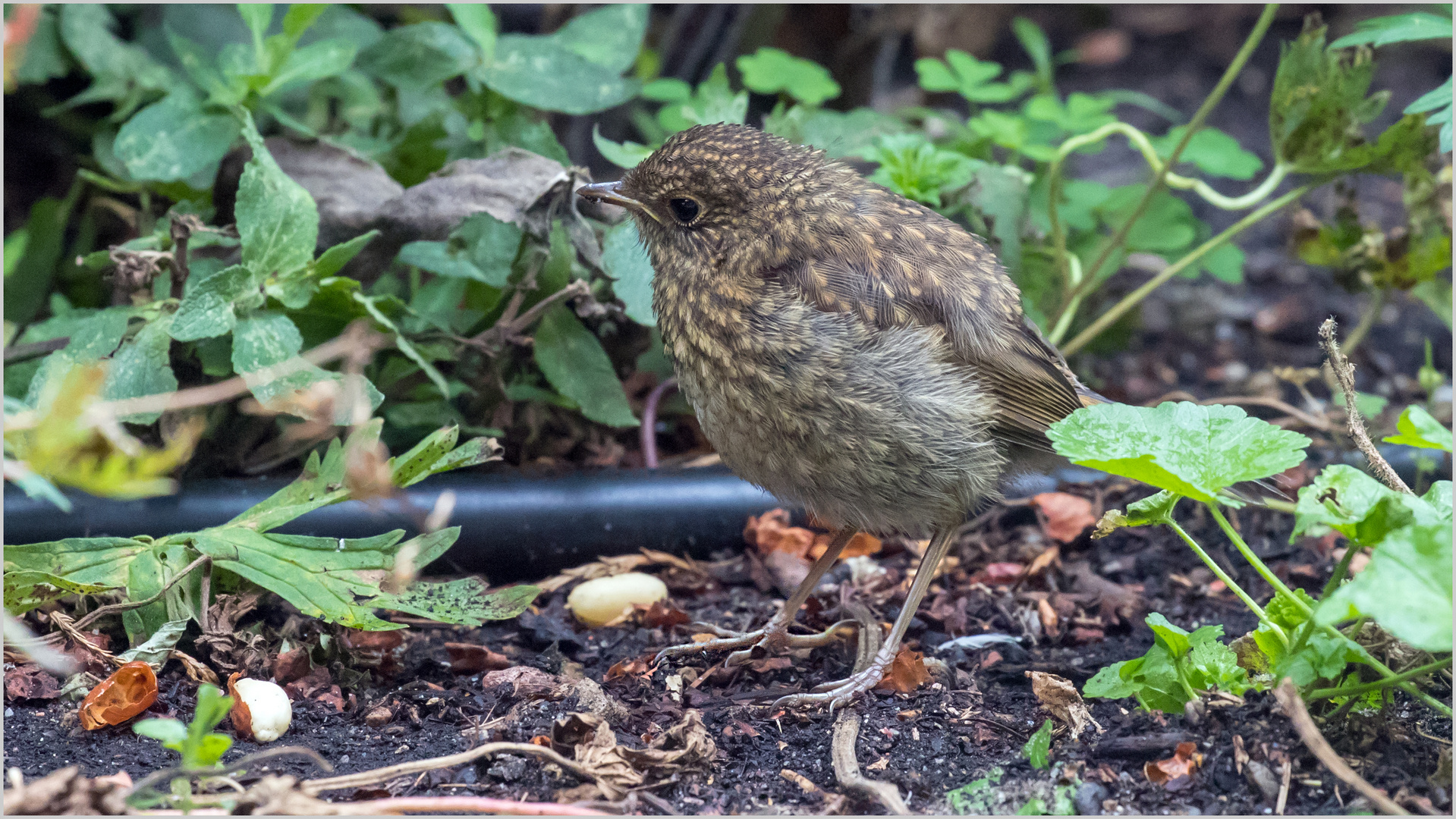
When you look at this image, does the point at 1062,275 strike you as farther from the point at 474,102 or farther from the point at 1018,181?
the point at 474,102

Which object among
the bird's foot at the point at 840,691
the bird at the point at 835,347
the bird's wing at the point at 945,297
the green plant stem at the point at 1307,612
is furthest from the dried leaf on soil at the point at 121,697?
the green plant stem at the point at 1307,612

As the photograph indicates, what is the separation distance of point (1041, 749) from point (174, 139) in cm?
302

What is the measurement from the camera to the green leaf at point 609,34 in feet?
13.5

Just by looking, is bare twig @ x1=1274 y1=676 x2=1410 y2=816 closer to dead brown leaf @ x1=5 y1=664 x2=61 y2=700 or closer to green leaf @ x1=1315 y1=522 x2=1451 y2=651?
green leaf @ x1=1315 y1=522 x2=1451 y2=651

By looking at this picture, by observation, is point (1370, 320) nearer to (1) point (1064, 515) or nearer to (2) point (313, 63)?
(1) point (1064, 515)

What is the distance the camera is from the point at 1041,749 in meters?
2.37

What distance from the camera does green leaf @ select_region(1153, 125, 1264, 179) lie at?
4.41 m

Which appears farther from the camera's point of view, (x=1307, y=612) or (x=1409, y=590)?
(x=1307, y=612)

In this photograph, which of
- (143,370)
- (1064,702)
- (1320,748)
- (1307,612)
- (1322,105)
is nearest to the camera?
(1320,748)

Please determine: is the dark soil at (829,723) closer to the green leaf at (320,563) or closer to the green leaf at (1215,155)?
the green leaf at (320,563)

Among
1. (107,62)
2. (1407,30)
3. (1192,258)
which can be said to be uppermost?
(1407,30)

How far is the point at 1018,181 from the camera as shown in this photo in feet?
13.3

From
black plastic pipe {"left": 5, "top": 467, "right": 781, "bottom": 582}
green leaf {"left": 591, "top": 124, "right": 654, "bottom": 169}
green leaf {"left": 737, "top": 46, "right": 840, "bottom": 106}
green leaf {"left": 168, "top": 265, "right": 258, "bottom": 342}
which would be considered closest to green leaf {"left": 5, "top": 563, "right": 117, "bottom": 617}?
black plastic pipe {"left": 5, "top": 467, "right": 781, "bottom": 582}

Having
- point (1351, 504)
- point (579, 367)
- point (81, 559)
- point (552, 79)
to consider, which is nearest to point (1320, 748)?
point (1351, 504)
